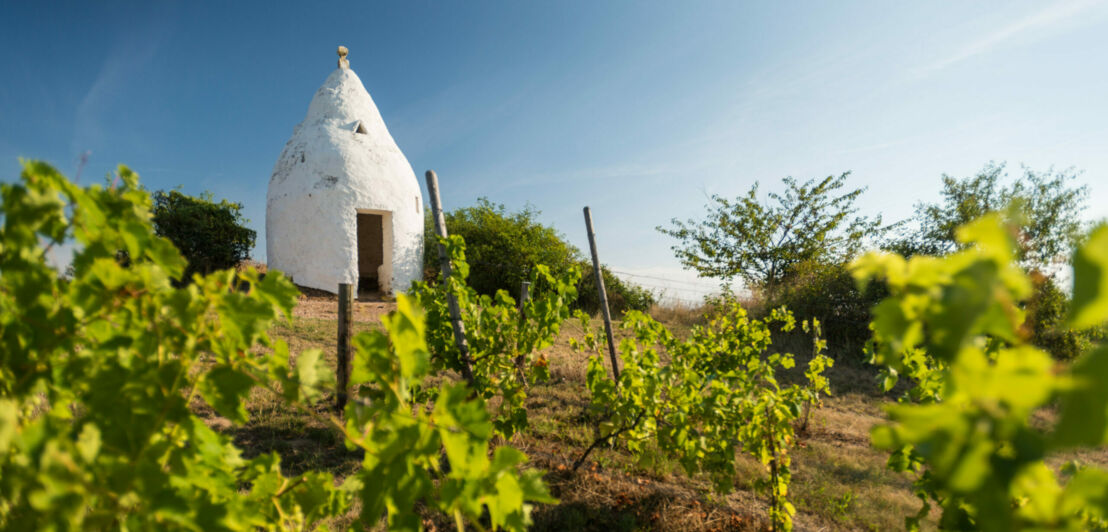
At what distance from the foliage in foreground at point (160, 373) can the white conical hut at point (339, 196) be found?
9.27 m

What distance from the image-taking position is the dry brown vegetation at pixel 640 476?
270 cm

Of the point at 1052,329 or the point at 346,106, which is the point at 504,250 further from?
the point at 1052,329

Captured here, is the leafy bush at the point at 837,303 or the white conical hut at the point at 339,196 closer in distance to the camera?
the leafy bush at the point at 837,303

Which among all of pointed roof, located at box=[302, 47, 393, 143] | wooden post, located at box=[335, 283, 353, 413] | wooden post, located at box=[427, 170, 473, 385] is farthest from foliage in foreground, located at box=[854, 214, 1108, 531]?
pointed roof, located at box=[302, 47, 393, 143]

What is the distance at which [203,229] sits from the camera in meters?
10.3

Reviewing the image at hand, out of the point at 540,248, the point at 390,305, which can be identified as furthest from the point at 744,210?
the point at 390,305

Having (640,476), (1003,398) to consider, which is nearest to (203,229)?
(640,476)

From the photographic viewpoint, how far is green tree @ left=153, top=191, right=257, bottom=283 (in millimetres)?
10078

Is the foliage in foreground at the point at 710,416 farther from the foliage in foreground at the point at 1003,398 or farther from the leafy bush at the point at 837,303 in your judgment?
the leafy bush at the point at 837,303

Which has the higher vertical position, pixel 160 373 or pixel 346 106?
pixel 346 106

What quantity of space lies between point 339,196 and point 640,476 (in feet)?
29.3

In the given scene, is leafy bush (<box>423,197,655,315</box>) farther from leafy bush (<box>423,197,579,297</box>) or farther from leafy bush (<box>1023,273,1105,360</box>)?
leafy bush (<box>1023,273,1105,360</box>)

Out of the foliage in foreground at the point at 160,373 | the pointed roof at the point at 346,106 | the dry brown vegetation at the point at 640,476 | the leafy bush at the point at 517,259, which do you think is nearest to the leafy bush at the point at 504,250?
the leafy bush at the point at 517,259

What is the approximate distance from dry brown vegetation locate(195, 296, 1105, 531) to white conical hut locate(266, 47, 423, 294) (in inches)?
251
